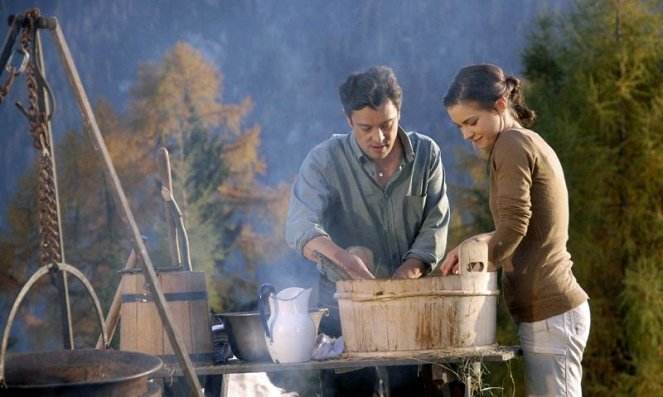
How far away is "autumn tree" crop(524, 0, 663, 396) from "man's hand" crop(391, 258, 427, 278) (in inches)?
490

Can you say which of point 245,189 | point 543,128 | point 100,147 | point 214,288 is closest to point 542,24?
point 543,128

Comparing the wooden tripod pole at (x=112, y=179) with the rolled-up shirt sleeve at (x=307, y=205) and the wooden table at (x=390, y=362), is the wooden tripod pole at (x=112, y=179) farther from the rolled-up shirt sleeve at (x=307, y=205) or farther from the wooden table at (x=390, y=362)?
the rolled-up shirt sleeve at (x=307, y=205)

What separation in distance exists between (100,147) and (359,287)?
105cm

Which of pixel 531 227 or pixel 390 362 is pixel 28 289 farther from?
pixel 531 227

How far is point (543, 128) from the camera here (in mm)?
16172

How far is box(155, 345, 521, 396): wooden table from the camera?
3322mm

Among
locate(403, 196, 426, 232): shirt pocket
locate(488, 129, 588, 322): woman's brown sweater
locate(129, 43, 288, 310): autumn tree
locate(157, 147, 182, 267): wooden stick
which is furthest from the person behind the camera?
locate(129, 43, 288, 310): autumn tree

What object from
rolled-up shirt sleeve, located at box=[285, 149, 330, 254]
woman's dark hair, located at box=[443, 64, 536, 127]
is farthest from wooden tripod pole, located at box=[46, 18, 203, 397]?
woman's dark hair, located at box=[443, 64, 536, 127]

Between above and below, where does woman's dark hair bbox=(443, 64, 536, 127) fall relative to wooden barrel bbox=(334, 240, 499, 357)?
above

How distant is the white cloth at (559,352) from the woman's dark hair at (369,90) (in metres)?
1.08

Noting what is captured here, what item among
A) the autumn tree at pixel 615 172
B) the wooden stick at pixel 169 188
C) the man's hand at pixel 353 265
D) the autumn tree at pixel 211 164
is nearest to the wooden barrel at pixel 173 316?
the man's hand at pixel 353 265

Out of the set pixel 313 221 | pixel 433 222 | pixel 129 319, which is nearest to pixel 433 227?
pixel 433 222

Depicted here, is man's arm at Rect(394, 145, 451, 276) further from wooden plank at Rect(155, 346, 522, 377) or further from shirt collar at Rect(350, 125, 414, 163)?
wooden plank at Rect(155, 346, 522, 377)

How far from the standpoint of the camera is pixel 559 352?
3219mm
